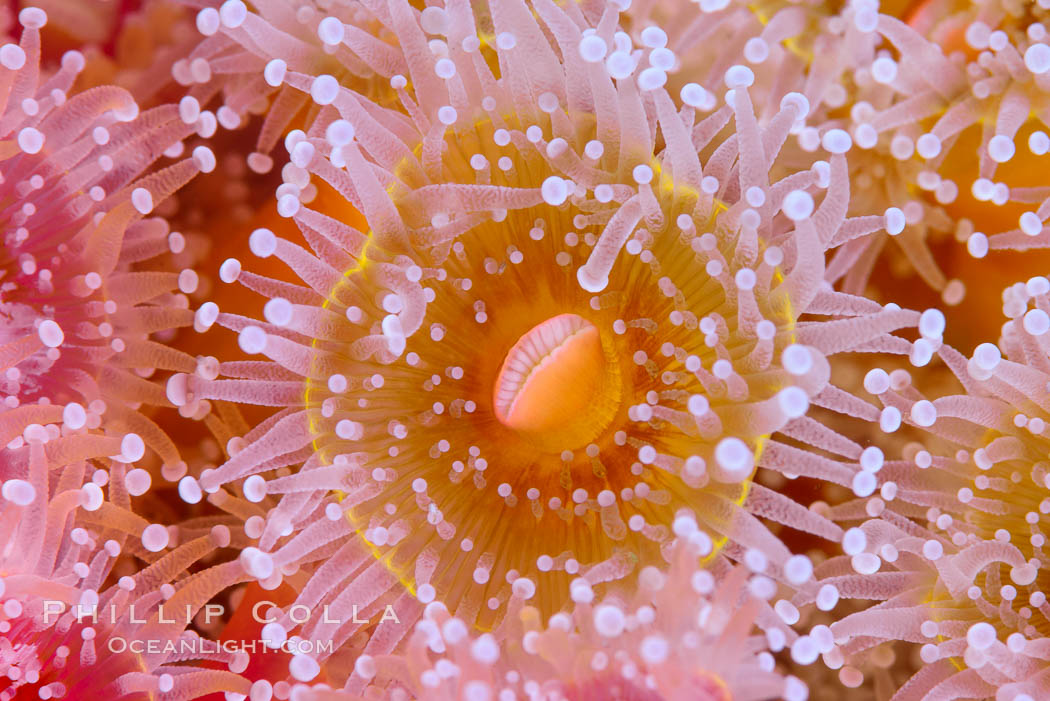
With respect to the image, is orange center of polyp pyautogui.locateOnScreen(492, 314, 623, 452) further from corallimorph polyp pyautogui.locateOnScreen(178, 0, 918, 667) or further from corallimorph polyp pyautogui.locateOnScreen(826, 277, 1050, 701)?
corallimorph polyp pyautogui.locateOnScreen(826, 277, 1050, 701)

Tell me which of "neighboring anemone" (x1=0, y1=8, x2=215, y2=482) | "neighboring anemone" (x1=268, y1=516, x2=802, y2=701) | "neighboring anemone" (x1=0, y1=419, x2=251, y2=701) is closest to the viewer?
"neighboring anemone" (x1=268, y1=516, x2=802, y2=701)

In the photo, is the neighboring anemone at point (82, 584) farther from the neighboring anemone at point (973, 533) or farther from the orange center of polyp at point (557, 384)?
the neighboring anemone at point (973, 533)

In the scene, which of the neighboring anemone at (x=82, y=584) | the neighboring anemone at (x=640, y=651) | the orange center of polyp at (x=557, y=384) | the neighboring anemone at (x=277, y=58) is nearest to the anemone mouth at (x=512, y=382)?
the orange center of polyp at (x=557, y=384)

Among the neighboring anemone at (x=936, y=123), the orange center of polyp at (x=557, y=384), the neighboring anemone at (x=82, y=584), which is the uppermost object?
the neighboring anemone at (x=936, y=123)

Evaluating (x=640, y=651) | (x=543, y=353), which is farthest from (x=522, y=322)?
(x=640, y=651)

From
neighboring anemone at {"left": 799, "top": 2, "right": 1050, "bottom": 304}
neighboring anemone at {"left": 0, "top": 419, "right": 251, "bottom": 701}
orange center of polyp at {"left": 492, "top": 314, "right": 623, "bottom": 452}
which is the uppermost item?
neighboring anemone at {"left": 799, "top": 2, "right": 1050, "bottom": 304}

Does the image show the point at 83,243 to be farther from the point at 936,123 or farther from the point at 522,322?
the point at 936,123

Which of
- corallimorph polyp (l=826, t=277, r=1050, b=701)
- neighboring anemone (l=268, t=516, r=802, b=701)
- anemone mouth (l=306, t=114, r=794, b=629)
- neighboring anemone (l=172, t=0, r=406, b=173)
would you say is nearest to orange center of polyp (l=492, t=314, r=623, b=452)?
anemone mouth (l=306, t=114, r=794, b=629)
